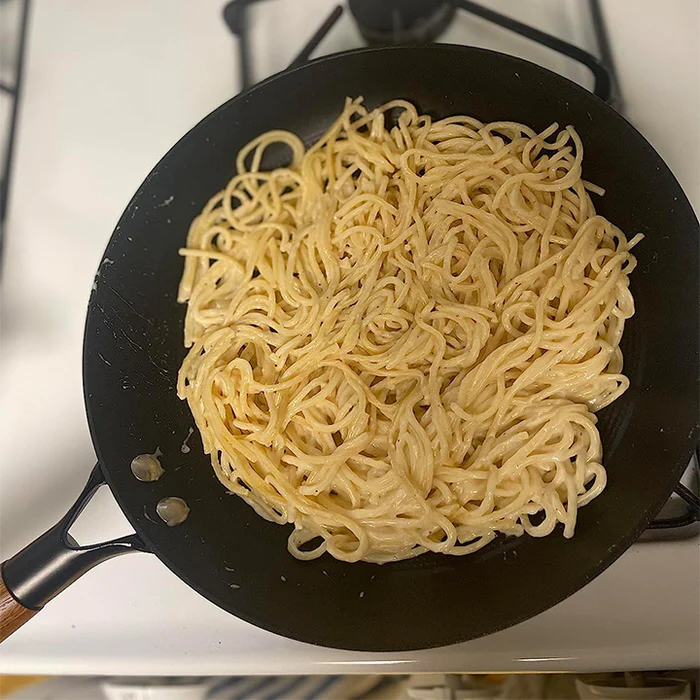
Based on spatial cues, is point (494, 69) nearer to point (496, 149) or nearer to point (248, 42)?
point (496, 149)

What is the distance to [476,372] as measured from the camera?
33.2 inches

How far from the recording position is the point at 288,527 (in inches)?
34.6

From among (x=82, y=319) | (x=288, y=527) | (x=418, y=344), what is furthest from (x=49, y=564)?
(x=418, y=344)

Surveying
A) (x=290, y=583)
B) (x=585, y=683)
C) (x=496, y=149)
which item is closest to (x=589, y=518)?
(x=585, y=683)

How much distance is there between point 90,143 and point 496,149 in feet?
2.16

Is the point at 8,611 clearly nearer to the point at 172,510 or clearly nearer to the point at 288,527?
the point at 172,510

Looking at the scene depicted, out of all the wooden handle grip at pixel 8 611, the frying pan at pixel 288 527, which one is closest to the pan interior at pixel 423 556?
the frying pan at pixel 288 527

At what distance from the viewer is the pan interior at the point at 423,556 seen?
79 cm

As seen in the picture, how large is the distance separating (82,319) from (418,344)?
520 mm

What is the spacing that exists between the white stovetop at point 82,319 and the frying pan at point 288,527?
0.25 feet

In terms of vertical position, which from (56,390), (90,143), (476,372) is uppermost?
(90,143)

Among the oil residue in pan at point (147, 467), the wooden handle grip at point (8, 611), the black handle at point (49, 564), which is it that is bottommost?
the wooden handle grip at point (8, 611)

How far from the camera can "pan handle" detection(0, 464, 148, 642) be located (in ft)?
2.54

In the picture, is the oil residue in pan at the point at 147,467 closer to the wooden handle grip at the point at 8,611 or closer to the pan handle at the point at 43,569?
the pan handle at the point at 43,569
